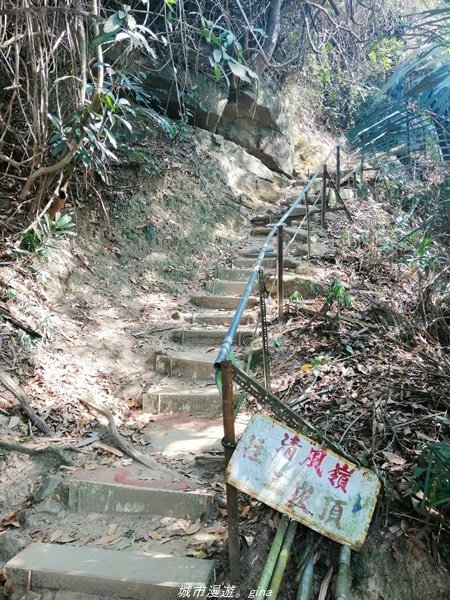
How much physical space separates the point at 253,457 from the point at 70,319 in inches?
125

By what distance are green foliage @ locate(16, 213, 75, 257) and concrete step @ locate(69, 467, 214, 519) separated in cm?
250

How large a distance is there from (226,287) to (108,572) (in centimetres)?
389

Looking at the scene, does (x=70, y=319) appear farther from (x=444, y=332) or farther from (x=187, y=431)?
(x=444, y=332)

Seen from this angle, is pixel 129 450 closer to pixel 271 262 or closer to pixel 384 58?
pixel 271 262

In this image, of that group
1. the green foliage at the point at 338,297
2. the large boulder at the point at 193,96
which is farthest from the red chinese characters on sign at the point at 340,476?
the large boulder at the point at 193,96

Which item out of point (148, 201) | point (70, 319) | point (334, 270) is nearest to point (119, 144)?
point (148, 201)

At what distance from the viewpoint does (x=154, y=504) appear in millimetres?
2729

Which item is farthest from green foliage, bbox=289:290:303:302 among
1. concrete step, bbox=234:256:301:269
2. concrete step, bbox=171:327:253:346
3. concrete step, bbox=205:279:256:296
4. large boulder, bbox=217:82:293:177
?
large boulder, bbox=217:82:293:177

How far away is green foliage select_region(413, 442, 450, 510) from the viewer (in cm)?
203

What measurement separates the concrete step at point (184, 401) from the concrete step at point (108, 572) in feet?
4.92

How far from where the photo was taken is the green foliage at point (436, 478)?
2.03 m

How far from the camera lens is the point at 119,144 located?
6.23 metres

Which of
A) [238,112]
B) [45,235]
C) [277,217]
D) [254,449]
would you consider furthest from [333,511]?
[238,112]

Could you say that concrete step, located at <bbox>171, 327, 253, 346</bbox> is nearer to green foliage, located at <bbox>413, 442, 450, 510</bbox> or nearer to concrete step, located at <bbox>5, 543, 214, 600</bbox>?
concrete step, located at <bbox>5, 543, 214, 600</bbox>
